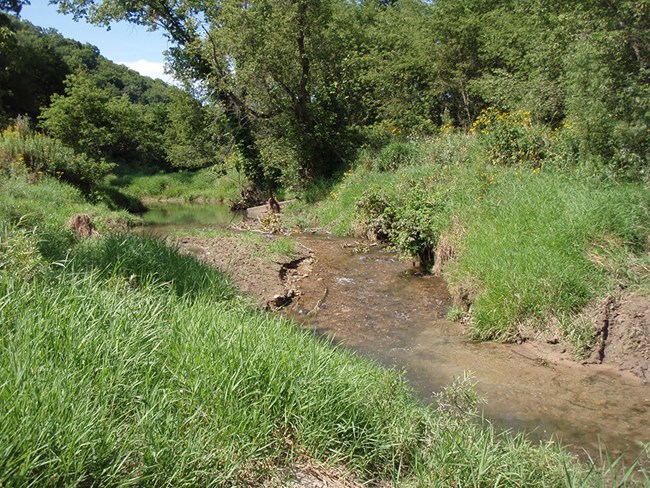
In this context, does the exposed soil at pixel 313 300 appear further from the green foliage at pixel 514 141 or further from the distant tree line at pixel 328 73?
the distant tree line at pixel 328 73

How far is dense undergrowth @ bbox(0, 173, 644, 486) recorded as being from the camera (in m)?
2.19

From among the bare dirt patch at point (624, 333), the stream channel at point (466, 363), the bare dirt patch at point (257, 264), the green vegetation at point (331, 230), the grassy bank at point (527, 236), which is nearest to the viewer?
the green vegetation at point (331, 230)

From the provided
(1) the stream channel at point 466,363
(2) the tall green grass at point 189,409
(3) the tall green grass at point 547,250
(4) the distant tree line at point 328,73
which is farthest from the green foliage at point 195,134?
(2) the tall green grass at point 189,409

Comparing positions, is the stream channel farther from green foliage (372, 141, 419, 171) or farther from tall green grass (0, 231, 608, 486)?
green foliage (372, 141, 419, 171)

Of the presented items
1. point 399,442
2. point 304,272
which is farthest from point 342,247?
point 399,442

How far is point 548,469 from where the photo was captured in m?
3.03

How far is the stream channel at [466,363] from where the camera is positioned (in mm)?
4309

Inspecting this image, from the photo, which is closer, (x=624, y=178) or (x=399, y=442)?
(x=399, y=442)

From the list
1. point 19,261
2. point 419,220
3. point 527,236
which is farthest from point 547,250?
point 19,261

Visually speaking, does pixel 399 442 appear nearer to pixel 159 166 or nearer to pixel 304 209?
pixel 304 209

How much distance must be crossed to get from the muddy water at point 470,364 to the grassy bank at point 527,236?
475mm

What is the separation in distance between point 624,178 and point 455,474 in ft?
21.4

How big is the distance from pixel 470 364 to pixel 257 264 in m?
4.71

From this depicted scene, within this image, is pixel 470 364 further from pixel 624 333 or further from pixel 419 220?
pixel 419 220
